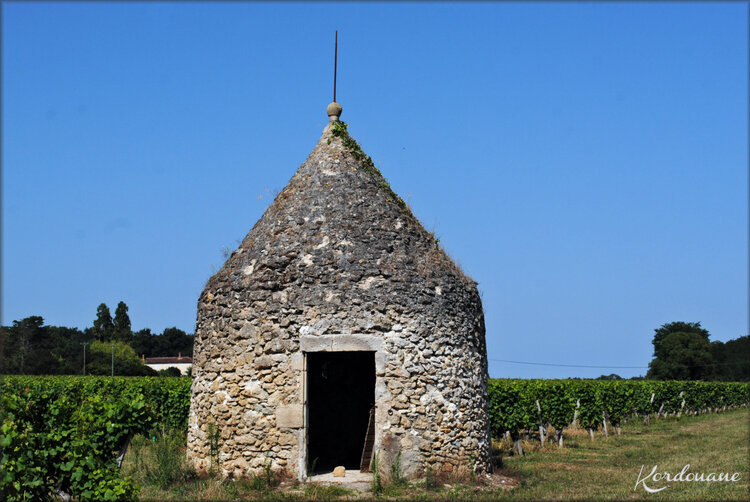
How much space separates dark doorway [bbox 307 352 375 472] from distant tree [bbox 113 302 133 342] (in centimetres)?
5241

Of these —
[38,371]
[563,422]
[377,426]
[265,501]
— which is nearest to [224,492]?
[265,501]

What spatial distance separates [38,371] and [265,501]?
41810mm

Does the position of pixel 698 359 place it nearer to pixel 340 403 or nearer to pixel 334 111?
pixel 340 403

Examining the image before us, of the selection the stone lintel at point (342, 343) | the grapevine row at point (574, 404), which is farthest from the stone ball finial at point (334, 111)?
the grapevine row at point (574, 404)

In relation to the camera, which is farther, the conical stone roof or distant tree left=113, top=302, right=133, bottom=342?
distant tree left=113, top=302, right=133, bottom=342

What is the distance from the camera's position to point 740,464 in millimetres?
14281

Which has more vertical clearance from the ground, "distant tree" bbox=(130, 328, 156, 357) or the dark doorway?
"distant tree" bbox=(130, 328, 156, 357)

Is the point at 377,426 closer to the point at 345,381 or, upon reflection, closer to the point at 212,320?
the point at 212,320

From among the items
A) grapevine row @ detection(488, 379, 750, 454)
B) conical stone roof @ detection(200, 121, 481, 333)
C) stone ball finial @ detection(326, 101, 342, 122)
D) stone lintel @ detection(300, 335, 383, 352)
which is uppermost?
stone ball finial @ detection(326, 101, 342, 122)

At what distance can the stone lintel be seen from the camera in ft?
32.8

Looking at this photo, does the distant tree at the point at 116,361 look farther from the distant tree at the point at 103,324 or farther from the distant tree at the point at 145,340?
the distant tree at the point at 145,340

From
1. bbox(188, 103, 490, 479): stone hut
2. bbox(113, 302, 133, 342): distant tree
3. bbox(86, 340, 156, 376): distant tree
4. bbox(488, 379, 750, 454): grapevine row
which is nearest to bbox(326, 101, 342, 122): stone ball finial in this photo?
bbox(188, 103, 490, 479): stone hut

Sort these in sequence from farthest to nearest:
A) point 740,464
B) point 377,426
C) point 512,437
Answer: point 512,437 < point 740,464 < point 377,426

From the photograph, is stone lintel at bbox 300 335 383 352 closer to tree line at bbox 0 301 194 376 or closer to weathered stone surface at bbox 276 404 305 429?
weathered stone surface at bbox 276 404 305 429
